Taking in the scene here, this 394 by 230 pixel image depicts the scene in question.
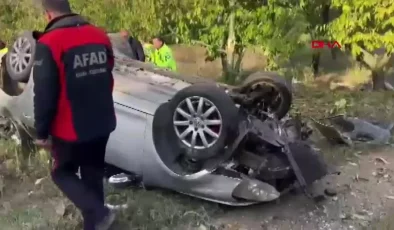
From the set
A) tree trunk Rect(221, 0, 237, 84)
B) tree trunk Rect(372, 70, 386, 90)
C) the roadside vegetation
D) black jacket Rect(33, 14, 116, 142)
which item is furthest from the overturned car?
tree trunk Rect(372, 70, 386, 90)

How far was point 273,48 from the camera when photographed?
35.8ft

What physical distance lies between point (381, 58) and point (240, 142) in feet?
24.4

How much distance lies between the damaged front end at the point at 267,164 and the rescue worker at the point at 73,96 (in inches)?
42.0

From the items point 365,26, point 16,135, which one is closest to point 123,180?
point 16,135

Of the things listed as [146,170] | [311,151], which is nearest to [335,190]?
[311,151]

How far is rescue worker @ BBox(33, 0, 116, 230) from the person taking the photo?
3.42 m

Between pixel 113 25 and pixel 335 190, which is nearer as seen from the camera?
pixel 335 190

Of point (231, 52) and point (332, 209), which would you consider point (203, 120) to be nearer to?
point (332, 209)

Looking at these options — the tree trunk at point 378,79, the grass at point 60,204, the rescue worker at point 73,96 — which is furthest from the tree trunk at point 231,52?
the rescue worker at point 73,96

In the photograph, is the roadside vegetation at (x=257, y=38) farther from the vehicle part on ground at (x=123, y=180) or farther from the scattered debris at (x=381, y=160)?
the scattered debris at (x=381, y=160)

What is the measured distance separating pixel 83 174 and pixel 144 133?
0.81 m

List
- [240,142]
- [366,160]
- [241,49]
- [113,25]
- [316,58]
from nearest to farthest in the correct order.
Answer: [240,142] < [366,160] < [113,25] < [241,49] < [316,58]

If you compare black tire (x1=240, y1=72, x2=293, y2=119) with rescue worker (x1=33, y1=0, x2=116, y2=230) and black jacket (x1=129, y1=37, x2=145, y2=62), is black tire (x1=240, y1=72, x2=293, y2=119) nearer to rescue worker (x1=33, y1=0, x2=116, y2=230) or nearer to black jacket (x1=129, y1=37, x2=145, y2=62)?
rescue worker (x1=33, y1=0, x2=116, y2=230)

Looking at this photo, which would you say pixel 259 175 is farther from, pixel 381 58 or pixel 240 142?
pixel 381 58
